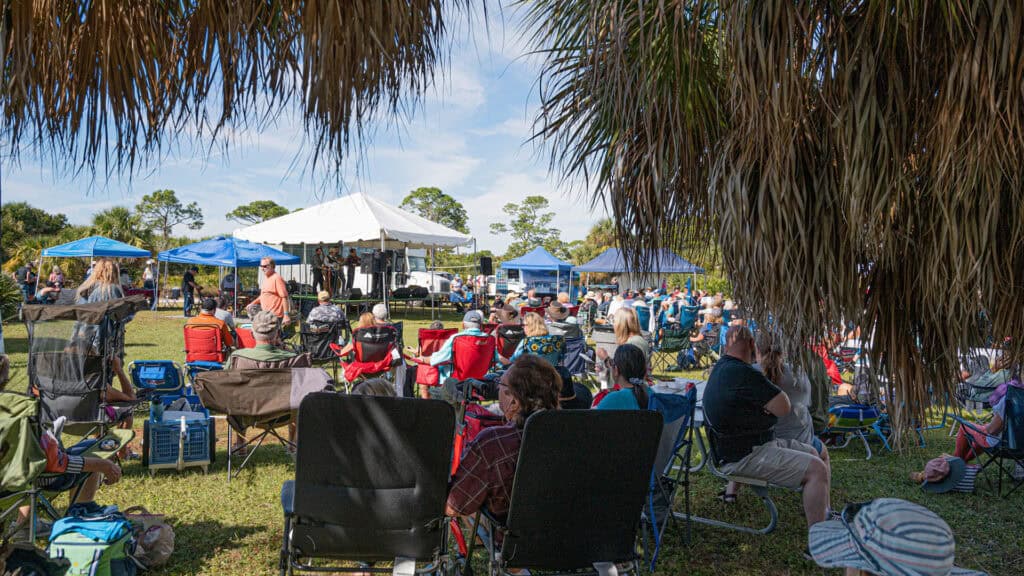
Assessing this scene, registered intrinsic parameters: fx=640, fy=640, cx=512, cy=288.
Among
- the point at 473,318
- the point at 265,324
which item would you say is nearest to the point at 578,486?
the point at 265,324

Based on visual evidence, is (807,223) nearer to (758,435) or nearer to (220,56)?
(220,56)

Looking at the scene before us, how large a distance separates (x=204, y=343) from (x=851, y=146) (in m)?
6.31

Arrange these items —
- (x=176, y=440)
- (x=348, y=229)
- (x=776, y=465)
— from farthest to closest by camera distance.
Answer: (x=348, y=229), (x=176, y=440), (x=776, y=465)

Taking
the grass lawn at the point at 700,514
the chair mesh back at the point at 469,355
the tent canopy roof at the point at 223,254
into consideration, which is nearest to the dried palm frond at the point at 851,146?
the grass lawn at the point at 700,514

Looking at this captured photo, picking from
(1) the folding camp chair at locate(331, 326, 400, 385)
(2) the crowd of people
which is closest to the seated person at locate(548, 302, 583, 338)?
(2) the crowd of people

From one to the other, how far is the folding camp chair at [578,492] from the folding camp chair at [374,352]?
4328mm

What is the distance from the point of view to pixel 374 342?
21.7ft

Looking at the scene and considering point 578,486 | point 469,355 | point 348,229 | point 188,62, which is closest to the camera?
point 188,62

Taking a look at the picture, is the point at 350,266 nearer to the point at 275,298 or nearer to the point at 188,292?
the point at 188,292

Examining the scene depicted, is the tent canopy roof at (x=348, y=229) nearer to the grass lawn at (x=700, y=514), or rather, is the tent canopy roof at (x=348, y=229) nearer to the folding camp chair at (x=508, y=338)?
the folding camp chair at (x=508, y=338)

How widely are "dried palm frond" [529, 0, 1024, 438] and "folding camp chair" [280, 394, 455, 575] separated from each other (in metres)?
1.30

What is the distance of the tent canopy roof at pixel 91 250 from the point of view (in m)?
16.4

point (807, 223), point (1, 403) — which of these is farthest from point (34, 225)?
point (807, 223)

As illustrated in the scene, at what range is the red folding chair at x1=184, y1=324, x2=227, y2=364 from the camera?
6.34m
